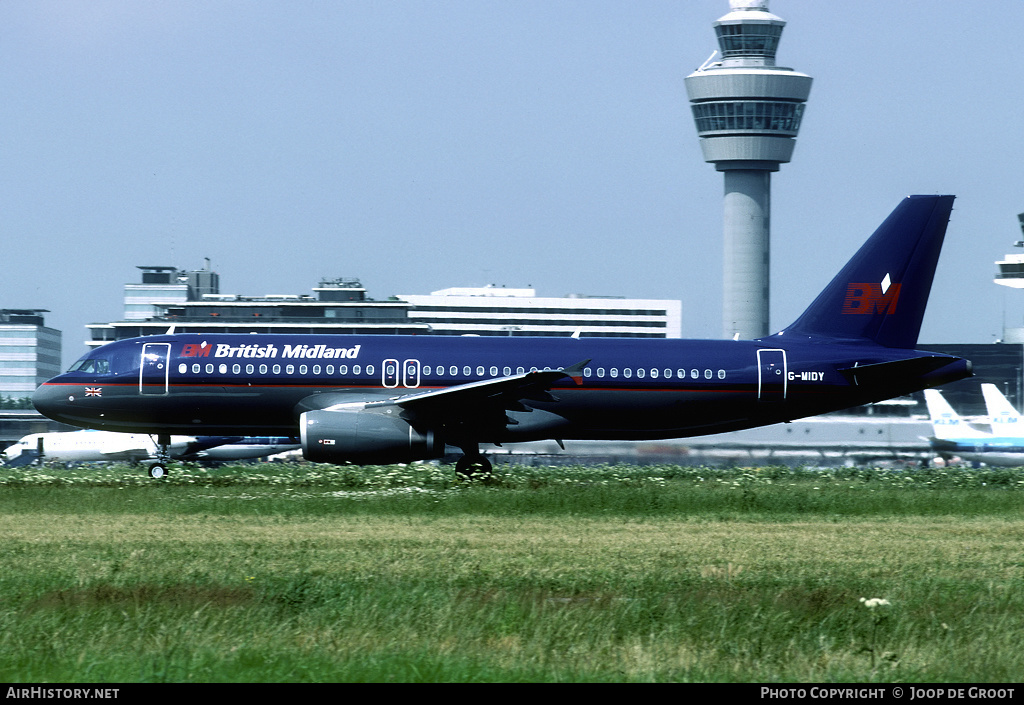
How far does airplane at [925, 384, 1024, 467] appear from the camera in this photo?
168 feet

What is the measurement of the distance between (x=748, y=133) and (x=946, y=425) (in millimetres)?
89719

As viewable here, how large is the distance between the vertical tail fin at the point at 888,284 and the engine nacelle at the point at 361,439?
1060cm

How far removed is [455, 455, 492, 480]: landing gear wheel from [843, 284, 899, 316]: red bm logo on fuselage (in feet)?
33.7

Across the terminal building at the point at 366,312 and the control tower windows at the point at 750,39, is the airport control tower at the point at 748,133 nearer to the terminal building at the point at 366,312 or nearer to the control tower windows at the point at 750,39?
the control tower windows at the point at 750,39

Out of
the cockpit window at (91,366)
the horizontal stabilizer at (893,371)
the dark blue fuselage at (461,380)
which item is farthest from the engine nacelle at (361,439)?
the horizontal stabilizer at (893,371)

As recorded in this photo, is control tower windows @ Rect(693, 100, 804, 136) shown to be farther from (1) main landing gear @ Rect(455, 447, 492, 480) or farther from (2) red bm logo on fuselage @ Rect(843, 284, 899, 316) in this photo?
(1) main landing gear @ Rect(455, 447, 492, 480)

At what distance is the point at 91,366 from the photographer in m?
30.6

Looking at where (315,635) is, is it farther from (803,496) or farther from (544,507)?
(803,496)

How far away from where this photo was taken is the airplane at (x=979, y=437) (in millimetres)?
51125

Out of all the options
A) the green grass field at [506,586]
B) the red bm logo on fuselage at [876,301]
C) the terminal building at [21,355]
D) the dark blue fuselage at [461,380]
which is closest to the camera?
the green grass field at [506,586]

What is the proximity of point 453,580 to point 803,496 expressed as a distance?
1310 centimetres

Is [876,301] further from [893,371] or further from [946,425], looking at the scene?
[946,425]

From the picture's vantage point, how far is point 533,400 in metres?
29.8
